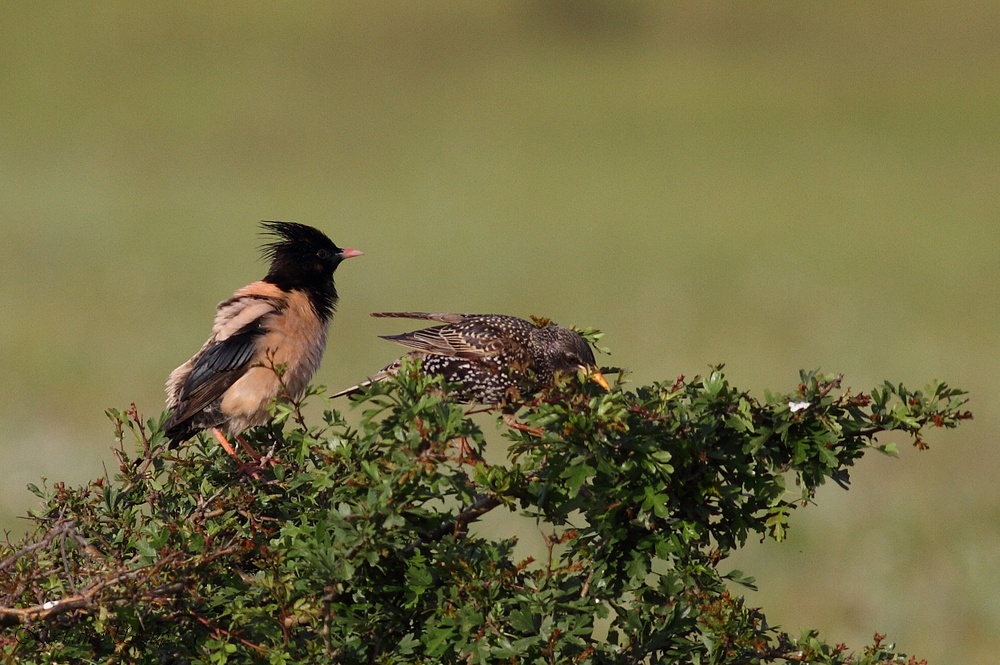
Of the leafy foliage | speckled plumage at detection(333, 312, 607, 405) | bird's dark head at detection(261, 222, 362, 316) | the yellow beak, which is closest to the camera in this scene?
the leafy foliage

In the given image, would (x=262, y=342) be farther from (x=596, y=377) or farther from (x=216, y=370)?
(x=596, y=377)

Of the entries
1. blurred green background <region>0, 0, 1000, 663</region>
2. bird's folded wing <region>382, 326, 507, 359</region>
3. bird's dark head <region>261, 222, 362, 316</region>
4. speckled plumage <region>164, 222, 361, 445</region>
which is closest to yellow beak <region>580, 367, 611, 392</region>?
bird's folded wing <region>382, 326, 507, 359</region>

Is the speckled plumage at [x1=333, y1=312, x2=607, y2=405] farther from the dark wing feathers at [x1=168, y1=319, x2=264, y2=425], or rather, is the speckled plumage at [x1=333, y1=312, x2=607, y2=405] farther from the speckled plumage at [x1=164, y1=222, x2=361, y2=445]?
the dark wing feathers at [x1=168, y1=319, x2=264, y2=425]

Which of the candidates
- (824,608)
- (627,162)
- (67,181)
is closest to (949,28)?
(627,162)

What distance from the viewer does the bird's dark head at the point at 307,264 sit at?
704cm

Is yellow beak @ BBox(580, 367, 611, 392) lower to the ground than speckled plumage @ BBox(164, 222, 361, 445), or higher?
lower

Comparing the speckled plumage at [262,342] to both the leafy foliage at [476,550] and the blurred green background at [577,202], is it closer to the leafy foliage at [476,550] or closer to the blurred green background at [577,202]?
the leafy foliage at [476,550]

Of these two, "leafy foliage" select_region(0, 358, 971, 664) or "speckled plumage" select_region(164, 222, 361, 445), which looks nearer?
"leafy foliage" select_region(0, 358, 971, 664)

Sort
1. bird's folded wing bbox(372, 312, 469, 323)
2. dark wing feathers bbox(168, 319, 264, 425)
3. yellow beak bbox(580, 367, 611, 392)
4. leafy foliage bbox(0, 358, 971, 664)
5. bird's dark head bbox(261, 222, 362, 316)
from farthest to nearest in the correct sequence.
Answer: bird's dark head bbox(261, 222, 362, 316) < dark wing feathers bbox(168, 319, 264, 425) < bird's folded wing bbox(372, 312, 469, 323) < yellow beak bbox(580, 367, 611, 392) < leafy foliage bbox(0, 358, 971, 664)

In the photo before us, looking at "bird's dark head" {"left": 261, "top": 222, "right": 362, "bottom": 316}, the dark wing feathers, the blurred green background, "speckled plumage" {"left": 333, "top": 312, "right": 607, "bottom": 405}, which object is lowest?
the dark wing feathers

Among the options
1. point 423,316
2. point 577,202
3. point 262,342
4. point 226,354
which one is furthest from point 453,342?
point 577,202

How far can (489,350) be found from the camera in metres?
6.20

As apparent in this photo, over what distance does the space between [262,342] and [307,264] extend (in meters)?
0.65

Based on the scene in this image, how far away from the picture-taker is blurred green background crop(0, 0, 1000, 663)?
13711mm
